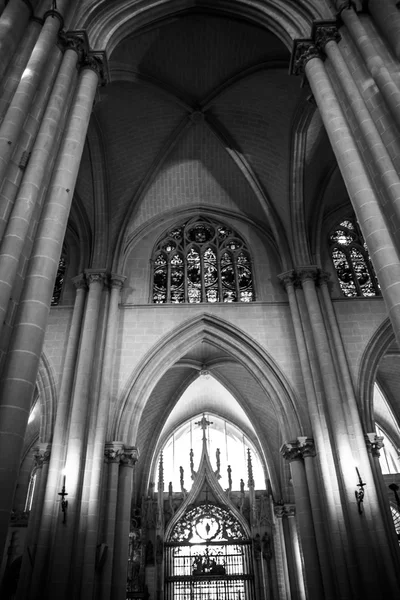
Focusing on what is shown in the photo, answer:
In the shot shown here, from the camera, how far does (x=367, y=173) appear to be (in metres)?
7.44

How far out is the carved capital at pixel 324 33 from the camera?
30.4 feet

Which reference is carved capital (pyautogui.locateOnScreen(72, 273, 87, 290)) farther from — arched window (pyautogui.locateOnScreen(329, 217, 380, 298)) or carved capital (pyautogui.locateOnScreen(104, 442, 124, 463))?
arched window (pyautogui.locateOnScreen(329, 217, 380, 298))

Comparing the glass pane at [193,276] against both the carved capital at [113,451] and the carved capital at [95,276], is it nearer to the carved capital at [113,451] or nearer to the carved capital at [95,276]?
the carved capital at [95,276]

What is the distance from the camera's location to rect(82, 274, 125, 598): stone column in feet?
32.1

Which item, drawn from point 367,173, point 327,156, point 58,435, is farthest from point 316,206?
point 58,435

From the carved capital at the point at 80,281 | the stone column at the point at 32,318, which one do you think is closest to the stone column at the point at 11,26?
the stone column at the point at 32,318

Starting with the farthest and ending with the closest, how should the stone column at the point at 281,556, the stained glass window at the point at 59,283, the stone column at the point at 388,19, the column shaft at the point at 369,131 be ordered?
1. the stone column at the point at 281,556
2. the stained glass window at the point at 59,283
3. the stone column at the point at 388,19
4. the column shaft at the point at 369,131

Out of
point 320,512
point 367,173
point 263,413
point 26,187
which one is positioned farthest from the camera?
point 263,413

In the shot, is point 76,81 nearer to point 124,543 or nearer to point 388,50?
point 388,50

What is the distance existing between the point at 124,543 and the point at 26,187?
26.7ft

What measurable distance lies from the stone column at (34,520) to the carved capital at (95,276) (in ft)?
15.6

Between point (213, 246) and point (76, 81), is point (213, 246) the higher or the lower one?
the higher one

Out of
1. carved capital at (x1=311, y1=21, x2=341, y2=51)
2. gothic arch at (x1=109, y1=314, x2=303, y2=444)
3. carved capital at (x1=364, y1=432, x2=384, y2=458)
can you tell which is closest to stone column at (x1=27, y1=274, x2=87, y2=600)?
gothic arch at (x1=109, y1=314, x2=303, y2=444)

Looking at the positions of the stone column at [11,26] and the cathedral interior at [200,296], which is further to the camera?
the stone column at [11,26]
